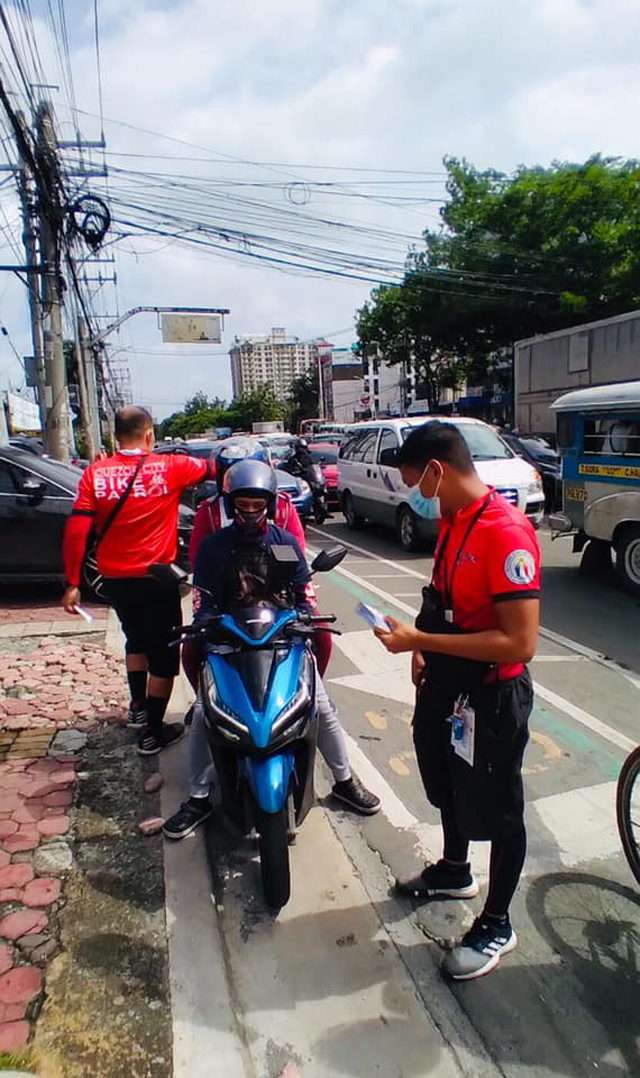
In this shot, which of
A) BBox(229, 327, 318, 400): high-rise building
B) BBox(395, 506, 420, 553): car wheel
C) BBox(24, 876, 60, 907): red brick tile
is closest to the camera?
BBox(24, 876, 60, 907): red brick tile

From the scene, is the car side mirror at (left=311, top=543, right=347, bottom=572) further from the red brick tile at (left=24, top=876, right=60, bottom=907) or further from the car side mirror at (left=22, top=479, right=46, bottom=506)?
the car side mirror at (left=22, top=479, right=46, bottom=506)

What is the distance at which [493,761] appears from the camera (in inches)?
79.6

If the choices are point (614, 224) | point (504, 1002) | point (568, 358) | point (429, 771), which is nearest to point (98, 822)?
point (429, 771)

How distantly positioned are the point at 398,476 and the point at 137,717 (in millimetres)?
6934

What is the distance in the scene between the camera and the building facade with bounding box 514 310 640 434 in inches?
708

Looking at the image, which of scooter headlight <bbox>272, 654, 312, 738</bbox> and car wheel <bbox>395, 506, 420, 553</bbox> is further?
car wheel <bbox>395, 506, 420, 553</bbox>

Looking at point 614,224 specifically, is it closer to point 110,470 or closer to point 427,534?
point 427,534

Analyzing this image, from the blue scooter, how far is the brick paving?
0.79 meters

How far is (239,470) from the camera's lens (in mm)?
2744

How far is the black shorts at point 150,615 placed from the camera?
3.55 metres

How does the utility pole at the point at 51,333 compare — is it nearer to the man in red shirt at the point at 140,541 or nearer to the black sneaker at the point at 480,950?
the man in red shirt at the point at 140,541

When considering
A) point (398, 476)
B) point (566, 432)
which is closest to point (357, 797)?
point (566, 432)

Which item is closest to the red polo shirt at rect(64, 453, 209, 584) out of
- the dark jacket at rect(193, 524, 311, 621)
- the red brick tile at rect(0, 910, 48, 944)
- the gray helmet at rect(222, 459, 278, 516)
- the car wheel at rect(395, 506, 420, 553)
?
the dark jacket at rect(193, 524, 311, 621)

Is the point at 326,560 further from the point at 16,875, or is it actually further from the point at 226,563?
the point at 16,875
